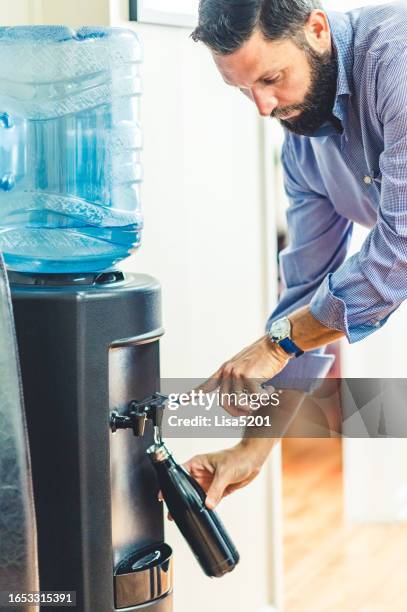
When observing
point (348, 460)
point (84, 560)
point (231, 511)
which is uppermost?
point (84, 560)

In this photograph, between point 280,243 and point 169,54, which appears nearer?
point 169,54

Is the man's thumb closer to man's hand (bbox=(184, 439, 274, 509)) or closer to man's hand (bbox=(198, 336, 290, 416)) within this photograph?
man's hand (bbox=(184, 439, 274, 509))

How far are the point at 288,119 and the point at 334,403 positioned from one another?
0.51 meters

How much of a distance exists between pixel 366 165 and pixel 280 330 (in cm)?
29

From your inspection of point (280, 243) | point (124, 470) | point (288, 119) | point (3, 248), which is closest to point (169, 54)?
point (288, 119)

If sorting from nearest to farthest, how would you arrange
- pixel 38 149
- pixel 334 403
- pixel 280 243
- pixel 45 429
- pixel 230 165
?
pixel 45 429, pixel 38 149, pixel 334 403, pixel 230 165, pixel 280 243

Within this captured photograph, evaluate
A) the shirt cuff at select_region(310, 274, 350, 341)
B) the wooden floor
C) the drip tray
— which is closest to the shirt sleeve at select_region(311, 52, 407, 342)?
the shirt cuff at select_region(310, 274, 350, 341)

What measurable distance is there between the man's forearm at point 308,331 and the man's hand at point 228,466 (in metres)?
0.25

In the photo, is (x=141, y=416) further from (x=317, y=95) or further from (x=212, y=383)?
(x=317, y=95)

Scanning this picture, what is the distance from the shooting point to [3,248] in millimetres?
1380

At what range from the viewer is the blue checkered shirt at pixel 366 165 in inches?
53.2

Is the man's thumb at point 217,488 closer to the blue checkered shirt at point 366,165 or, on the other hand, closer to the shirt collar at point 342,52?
the blue checkered shirt at point 366,165

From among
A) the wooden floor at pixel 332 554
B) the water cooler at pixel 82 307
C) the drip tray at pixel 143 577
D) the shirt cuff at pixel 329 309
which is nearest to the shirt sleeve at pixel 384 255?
the shirt cuff at pixel 329 309

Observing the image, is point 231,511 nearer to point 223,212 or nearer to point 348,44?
point 223,212
